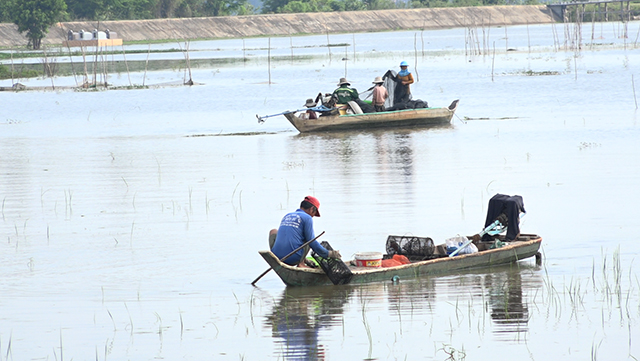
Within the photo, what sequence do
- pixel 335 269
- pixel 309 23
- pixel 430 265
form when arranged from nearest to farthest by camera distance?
1. pixel 335 269
2. pixel 430 265
3. pixel 309 23

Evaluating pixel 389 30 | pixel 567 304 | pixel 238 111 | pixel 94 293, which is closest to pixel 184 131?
pixel 238 111

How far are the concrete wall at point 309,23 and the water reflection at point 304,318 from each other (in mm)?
71511

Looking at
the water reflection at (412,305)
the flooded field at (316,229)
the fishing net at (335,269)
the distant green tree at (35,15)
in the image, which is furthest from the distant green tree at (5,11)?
the water reflection at (412,305)

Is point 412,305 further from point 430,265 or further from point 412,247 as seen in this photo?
point 412,247

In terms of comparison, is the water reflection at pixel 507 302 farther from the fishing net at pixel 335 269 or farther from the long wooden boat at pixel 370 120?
the long wooden boat at pixel 370 120

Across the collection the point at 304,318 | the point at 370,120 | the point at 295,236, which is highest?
the point at 370,120

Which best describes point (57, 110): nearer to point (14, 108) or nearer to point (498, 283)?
point (14, 108)

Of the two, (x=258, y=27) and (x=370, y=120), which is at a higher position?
(x=258, y=27)

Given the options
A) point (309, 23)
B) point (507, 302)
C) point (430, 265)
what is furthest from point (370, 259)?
point (309, 23)

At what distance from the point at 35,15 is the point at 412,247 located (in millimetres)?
66136

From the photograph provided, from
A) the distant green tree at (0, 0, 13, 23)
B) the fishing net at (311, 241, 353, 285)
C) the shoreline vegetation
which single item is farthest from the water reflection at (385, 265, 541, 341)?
the distant green tree at (0, 0, 13, 23)

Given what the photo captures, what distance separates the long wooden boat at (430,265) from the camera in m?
8.95

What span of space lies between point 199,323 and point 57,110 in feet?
82.3

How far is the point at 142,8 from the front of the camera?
94188mm
